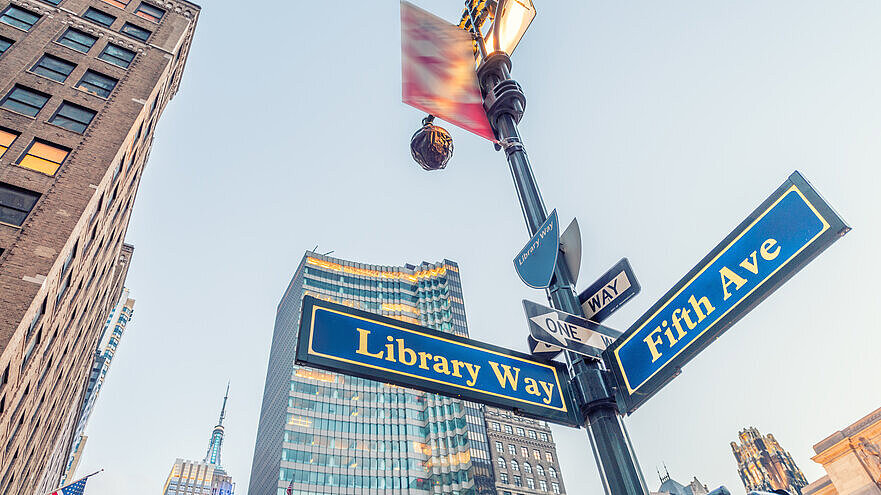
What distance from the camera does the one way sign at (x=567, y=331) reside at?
3.91m

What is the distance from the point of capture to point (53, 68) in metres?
27.2

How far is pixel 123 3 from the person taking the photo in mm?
35062

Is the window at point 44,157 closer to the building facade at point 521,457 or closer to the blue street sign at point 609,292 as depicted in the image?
the blue street sign at point 609,292

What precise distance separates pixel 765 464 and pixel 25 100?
153 metres

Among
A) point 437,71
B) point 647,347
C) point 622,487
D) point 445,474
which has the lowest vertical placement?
point 622,487

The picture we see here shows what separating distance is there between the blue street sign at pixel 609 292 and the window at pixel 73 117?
28640 millimetres

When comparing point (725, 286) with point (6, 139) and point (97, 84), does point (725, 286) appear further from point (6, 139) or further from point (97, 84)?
point (97, 84)

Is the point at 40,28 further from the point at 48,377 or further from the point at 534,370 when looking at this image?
the point at 534,370

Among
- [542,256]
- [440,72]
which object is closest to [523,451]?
[440,72]

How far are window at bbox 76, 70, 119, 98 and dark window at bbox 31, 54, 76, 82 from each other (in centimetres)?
79

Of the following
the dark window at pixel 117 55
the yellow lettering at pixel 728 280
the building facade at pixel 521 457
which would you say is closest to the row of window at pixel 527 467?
the building facade at pixel 521 457

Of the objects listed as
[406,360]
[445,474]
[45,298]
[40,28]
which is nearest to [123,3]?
[40,28]

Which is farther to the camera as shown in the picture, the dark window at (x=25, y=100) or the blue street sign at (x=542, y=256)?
the dark window at (x=25, y=100)

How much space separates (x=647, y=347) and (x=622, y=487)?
3.54ft
